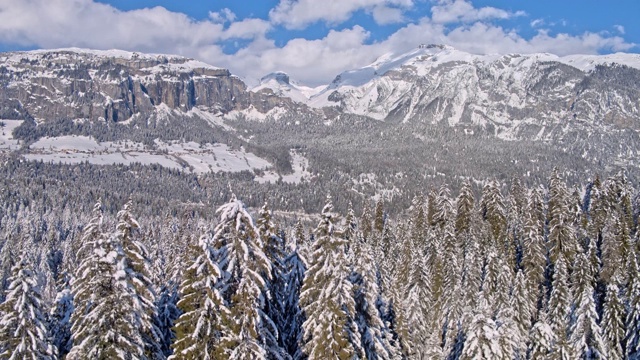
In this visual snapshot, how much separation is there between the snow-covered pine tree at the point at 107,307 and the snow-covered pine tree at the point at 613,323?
45701 mm

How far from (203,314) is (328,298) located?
20.7 feet

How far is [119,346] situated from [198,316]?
4.73 m

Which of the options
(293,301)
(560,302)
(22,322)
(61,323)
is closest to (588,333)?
(560,302)

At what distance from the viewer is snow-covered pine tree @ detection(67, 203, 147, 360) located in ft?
83.5

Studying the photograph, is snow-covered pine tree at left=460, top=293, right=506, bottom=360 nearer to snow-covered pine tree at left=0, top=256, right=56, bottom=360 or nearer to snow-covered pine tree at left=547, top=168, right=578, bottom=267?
snow-covered pine tree at left=0, top=256, right=56, bottom=360

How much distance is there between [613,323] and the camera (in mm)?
52594

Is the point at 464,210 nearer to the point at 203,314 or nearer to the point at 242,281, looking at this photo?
the point at 242,281

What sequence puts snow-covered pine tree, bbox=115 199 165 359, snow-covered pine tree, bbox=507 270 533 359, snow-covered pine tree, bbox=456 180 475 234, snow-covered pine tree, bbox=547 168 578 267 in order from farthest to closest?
snow-covered pine tree, bbox=456 180 475 234 < snow-covered pine tree, bbox=547 168 578 267 < snow-covered pine tree, bbox=507 270 533 359 < snow-covered pine tree, bbox=115 199 165 359

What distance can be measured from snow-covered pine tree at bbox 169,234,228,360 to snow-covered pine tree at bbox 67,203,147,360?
2.99 m

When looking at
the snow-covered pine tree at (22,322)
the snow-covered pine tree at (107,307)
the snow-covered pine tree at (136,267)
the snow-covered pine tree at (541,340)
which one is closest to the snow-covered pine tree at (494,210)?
the snow-covered pine tree at (541,340)

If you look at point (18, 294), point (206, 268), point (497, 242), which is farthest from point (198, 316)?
point (497, 242)

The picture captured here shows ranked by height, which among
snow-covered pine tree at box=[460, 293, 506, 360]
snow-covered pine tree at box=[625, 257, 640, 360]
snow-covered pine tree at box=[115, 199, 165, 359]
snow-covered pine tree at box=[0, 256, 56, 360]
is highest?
snow-covered pine tree at box=[115, 199, 165, 359]

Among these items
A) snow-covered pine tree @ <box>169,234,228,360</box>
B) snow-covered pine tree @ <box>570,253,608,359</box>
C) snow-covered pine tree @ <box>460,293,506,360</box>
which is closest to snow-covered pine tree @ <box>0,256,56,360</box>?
snow-covered pine tree @ <box>169,234,228,360</box>

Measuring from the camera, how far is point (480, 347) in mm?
35969
